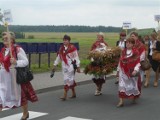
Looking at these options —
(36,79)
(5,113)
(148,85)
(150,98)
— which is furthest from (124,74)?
(36,79)

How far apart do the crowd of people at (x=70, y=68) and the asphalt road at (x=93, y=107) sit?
32 centimetres

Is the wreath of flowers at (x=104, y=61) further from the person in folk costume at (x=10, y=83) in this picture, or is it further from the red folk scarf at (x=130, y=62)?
the person in folk costume at (x=10, y=83)

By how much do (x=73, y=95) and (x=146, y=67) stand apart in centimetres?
219

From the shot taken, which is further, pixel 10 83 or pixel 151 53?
pixel 151 53

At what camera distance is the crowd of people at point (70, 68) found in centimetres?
897

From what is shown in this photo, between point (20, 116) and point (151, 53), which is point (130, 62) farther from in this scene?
point (151, 53)

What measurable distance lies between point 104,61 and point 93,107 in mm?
1632

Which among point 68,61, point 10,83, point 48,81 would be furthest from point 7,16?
point 48,81

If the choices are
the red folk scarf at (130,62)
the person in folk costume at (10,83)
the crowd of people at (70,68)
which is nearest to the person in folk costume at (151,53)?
the crowd of people at (70,68)

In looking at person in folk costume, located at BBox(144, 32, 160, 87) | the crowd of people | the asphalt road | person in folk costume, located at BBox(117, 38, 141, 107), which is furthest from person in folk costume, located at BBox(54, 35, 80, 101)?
person in folk costume, located at BBox(144, 32, 160, 87)

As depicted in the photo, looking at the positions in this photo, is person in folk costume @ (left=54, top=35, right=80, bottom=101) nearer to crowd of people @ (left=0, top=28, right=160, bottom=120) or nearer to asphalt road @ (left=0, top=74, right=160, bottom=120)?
crowd of people @ (left=0, top=28, right=160, bottom=120)

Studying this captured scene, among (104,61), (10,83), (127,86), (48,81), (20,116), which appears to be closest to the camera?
(10,83)

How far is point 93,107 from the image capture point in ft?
35.9

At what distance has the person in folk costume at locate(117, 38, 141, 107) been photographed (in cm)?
1102
